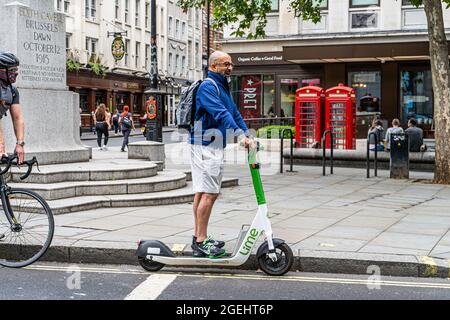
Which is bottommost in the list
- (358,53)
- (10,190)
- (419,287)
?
(419,287)

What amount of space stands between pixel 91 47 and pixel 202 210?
4593 cm

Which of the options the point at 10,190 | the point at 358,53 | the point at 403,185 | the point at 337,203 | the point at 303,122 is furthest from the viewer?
the point at 358,53

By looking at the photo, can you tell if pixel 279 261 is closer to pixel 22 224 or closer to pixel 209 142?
pixel 209 142

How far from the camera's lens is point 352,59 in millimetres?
25891

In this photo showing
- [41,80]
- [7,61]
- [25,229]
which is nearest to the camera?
[7,61]

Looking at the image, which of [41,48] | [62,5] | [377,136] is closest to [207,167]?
[41,48]

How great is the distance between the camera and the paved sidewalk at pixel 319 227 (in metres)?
6.62

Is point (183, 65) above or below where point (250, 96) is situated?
above

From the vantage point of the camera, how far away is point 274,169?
1795 cm

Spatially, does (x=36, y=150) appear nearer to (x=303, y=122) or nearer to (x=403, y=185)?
(x=403, y=185)

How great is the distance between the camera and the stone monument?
11.3m

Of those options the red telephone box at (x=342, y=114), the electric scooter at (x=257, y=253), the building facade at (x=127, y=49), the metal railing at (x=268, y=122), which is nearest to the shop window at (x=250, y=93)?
the metal railing at (x=268, y=122)
